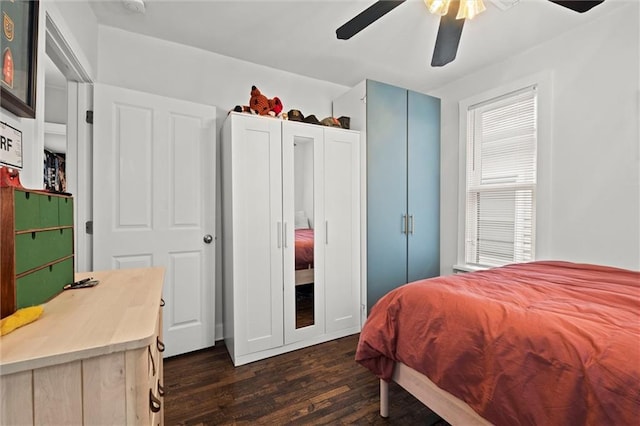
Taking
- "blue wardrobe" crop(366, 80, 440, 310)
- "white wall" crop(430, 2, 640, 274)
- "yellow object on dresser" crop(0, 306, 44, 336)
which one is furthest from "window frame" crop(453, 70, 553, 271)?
"yellow object on dresser" crop(0, 306, 44, 336)

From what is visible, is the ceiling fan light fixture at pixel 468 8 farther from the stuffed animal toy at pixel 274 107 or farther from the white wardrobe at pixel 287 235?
the stuffed animal toy at pixel 274 107

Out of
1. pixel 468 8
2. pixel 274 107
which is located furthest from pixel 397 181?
pixel 468 8

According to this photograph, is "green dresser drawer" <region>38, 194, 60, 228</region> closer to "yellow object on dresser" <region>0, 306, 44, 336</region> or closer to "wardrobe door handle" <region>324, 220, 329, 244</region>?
"yellow object on dresser" <region>0, 306, 44, 336</region>

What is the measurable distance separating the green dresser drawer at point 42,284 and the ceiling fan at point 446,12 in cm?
172

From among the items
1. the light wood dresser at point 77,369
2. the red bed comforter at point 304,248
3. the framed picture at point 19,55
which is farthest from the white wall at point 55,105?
the light wood dresser at point 77,369

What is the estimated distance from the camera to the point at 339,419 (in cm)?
164

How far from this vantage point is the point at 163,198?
2.32m

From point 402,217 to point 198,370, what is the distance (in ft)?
7.39

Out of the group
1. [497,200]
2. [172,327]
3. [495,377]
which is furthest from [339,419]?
[497,200]

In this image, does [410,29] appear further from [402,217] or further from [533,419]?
Result: [533,419]

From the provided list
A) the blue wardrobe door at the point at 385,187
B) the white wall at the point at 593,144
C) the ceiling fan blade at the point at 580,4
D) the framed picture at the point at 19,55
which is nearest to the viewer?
the framed picture at the point at 19,55

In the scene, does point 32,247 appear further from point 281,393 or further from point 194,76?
point 194,76

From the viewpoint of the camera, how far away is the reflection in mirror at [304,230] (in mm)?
2529

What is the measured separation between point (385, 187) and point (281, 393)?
197 cm
